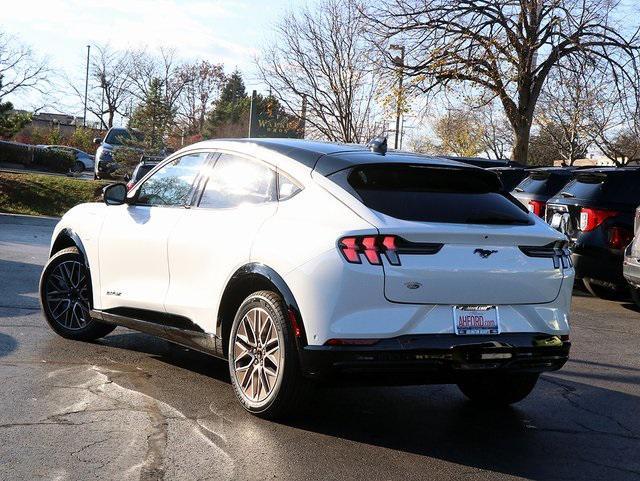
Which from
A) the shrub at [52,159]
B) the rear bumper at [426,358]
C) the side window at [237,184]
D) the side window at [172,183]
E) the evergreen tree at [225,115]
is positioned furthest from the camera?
the evergreen tree at [225,115]

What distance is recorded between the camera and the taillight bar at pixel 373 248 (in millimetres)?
4824

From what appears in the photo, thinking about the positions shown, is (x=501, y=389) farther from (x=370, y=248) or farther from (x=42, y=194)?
(x=42, y=194)

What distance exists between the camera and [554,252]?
5402 millimetres

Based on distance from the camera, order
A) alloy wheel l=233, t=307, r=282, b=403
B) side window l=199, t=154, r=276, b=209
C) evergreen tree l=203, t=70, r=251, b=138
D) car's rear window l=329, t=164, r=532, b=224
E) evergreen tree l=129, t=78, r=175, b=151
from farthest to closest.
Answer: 1. evergreen tree l=203, t=70, r=251, b=138
2. evergreen tree l=129, t=78, r=175, b=151
3. side window l=199, t=154, r=276, b=209
4. alloy wheel l=233, t=307, r=282, b=403
5. car's rear window l=329, t=164, r=532, b=224

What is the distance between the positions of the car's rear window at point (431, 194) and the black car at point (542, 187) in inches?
307

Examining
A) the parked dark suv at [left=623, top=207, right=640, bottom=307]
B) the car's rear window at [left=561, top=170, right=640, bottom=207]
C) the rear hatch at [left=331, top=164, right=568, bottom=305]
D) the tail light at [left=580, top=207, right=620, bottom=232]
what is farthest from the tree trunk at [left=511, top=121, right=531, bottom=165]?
the rear hatch at [left=331, top=164, right=568, bottom=305]

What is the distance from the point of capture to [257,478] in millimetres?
4316

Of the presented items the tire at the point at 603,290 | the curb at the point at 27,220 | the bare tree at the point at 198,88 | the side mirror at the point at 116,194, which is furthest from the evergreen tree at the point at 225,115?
the side mirror at the point at 116,194

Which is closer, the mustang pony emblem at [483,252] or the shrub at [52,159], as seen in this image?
the mustang pony emblem at [483,252]

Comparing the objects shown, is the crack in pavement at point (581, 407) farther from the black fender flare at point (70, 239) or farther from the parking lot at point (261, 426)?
the black fender flare at point (70, 239)

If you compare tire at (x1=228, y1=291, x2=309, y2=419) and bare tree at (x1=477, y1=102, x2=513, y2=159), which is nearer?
tire at (x1=228, y1=291, x2=309, y2=419)

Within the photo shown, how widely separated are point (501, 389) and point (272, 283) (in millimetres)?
1863

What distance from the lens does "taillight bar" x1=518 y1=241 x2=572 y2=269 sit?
5.27 metres

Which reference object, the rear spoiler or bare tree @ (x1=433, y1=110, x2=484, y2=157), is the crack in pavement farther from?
bare tree @ (x1=433, y1=110, x2=484, y2=157)
